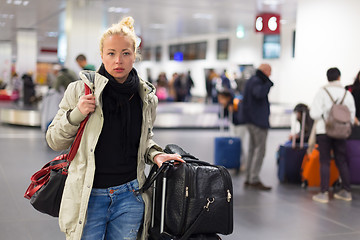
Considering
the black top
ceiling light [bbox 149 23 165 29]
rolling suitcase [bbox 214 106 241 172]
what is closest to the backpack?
rolling suitcase [bbox 214 106 241 172]

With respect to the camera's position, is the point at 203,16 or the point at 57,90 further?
the point at 203,16

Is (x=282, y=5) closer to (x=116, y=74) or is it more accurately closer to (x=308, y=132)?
(x=308, y=132)

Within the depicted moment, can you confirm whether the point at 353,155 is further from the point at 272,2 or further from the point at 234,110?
the point at 272,2

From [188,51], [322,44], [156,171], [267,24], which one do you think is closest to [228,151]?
[322,44]

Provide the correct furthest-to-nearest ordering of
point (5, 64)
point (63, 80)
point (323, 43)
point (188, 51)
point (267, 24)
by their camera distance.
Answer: point (5, 64) < point (188, 51) < point (267, 24) < point (63, 80) < point (323, 43)

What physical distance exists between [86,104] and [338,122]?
4.69 metres

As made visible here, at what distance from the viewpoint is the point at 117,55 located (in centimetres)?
A: 211

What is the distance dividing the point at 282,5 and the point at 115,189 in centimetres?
1327

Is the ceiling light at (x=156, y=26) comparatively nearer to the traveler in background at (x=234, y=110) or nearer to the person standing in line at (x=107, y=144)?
the traveler in background at (x=234, y=110)

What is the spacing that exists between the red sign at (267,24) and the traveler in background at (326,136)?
8089 mm

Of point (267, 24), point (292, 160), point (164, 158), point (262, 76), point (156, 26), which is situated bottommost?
point (292, 160)

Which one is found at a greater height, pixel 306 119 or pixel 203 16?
pixel 203 16

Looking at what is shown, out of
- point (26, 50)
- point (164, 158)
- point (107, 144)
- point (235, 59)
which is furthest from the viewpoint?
point (26, 50)

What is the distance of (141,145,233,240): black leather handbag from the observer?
2105 mm
